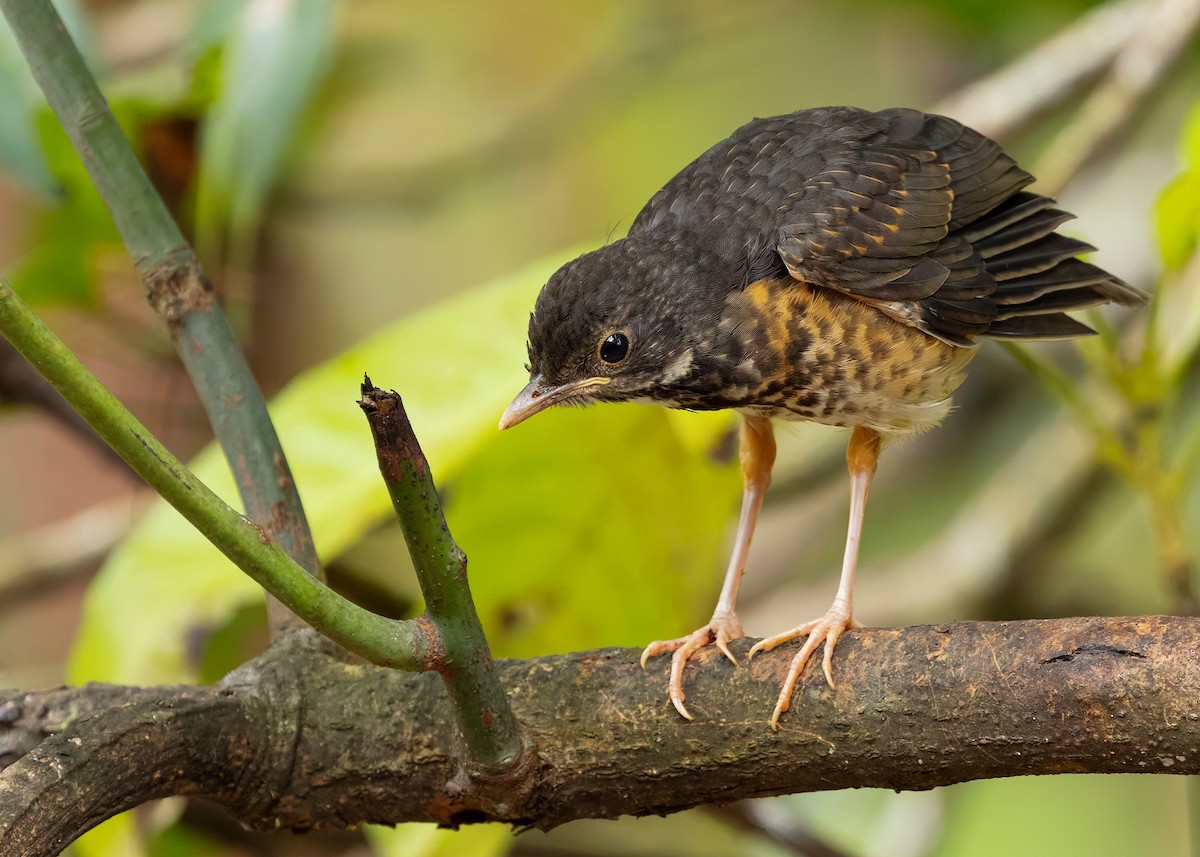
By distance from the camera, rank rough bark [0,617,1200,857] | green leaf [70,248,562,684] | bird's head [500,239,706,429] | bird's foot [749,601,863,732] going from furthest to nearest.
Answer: green leaf [70,248,562,684]
bird's head [500,239,706,429]
bird's foot [749,601,863,732]
rough bark [0,617,1200,857]

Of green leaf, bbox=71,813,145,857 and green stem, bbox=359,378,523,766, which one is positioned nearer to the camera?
green stem, bbox=359,378,523,766

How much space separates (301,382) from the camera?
2332 mm

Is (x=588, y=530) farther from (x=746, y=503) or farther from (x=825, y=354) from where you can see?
(x=825, y=354)

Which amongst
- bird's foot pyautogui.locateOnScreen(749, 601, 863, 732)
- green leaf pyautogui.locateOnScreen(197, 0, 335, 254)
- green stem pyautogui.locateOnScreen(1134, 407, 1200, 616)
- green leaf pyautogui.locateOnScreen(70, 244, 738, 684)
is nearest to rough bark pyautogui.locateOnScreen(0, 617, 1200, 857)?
bird's foot pyautogui.locateOnScreen(749, 601, 863, 732)

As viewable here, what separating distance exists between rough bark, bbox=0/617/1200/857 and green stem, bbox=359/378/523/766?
0.31ft

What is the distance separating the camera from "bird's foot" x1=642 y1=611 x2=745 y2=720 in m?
1.58

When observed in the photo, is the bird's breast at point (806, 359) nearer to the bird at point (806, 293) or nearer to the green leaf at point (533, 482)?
the bird at point (806, 293)

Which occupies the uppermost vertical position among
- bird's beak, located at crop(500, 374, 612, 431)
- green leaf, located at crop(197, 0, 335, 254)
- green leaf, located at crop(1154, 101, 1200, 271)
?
green leaf, located at crop(197, 0, 335, 254)

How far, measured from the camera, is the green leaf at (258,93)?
2.77m

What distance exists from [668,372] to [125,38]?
3.34 meters

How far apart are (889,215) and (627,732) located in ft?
3.44

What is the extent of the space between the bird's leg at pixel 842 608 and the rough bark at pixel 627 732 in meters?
0.02

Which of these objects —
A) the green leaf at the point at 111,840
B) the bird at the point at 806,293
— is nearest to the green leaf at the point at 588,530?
the bird at the point at 806,293

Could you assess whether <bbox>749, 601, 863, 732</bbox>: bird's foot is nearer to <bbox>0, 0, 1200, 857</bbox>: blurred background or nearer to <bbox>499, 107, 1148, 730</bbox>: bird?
<bbox>499, 107, 1148, 730</bbox>: bird
